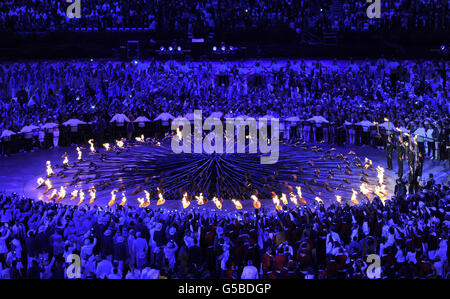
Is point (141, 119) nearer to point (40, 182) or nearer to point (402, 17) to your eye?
point (40, 182)

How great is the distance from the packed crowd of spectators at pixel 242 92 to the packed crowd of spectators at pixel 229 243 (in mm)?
10131

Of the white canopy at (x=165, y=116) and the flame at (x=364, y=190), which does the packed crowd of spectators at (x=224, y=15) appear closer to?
the white canopy at (x=165, y=116)

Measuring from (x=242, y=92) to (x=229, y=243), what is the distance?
61.0 feet

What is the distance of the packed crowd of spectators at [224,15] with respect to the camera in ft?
115

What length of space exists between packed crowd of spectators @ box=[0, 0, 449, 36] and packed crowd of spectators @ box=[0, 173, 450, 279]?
831 inches

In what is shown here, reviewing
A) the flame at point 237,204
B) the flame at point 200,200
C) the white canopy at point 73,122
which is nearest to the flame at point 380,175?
the flame at point 237,204

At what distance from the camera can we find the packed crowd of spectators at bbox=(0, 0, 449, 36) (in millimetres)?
35062

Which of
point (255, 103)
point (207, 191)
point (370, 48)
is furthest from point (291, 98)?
point (207, 191)

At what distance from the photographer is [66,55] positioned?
3525 centimetres

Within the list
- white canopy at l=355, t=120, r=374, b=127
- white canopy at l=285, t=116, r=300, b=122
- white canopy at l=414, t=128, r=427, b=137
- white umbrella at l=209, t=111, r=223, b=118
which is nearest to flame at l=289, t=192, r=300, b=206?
white canopy at l=414, t=128, r=427, b=137

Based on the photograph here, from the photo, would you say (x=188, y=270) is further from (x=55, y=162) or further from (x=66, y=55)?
(x=66, y=55)

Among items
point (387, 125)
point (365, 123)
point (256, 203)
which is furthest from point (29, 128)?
point (387, 125)

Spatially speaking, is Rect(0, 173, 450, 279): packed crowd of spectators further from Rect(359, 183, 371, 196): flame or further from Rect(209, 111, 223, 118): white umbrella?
Rect(209, 111, 223, 118): white umbrella
